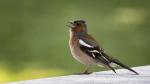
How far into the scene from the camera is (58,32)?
16.8 m

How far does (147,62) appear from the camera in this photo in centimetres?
1529

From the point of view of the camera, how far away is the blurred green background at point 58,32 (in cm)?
1462

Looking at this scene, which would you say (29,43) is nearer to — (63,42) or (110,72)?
(63,42)

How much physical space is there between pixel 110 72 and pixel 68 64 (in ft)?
18.6

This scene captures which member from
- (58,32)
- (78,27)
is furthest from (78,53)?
(58,32)

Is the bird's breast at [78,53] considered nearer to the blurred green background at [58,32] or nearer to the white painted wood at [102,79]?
the white painted wood at [102,79]

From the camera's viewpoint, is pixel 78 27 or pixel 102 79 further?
pixel 78 27

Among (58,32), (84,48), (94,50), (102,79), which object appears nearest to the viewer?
(102,79)

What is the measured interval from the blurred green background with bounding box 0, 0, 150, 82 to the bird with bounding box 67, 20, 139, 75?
13.2 ft

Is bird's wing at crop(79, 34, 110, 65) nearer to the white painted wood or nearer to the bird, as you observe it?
the bird

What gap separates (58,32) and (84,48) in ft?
23.4

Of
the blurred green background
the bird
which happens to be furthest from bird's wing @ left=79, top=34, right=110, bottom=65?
the blurred green background

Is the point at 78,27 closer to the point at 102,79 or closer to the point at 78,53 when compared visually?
the point at 78,53

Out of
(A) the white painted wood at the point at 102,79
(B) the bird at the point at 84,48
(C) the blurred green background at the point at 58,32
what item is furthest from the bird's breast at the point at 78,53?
(C) the blurred green background at the point at 58,32
